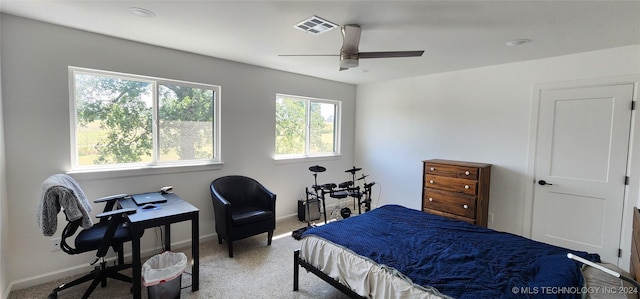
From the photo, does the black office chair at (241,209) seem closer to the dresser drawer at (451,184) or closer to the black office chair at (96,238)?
the black office chair at (96,238)

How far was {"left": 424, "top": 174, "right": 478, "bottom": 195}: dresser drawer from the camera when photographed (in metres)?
3.53

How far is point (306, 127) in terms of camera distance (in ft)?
15.9

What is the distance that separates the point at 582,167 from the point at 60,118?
18.1 ft

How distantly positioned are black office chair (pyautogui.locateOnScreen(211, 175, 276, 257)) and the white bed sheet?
3.33 feet

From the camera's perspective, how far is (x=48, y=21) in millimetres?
2473

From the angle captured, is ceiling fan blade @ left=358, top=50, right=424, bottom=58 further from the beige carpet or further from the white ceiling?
the beige carpet

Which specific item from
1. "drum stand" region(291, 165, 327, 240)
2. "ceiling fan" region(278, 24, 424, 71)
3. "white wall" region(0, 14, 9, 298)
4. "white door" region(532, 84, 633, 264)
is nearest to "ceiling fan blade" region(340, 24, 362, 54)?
"ceiling fan" region(278, 24, 424, 71)

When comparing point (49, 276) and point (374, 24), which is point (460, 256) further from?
point (49, 276)

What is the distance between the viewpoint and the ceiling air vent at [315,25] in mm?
2283

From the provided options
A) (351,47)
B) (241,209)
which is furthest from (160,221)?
(351,47)

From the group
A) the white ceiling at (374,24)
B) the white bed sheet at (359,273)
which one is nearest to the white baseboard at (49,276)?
the white bed sheet at (359,273)

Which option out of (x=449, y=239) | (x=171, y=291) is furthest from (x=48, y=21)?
(x=449, y=239)

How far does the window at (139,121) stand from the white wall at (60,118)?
0.38 feet

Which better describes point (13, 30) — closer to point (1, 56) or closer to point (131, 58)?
point (1, 56)
